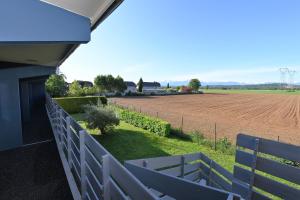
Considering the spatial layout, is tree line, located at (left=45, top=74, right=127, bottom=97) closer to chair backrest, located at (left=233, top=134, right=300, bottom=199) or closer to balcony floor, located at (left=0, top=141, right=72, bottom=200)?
balcony floor, located at (left=0, top=141, right=72, bottom=200)

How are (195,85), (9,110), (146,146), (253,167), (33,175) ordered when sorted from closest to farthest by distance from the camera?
(253,167), (33,175), (9,110), (146,146), (195,85)

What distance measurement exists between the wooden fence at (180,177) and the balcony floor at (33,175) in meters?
1.45

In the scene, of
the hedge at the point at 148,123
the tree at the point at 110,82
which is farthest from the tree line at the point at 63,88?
the tree at the point at 110,82

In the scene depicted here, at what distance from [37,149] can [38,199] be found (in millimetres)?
2997

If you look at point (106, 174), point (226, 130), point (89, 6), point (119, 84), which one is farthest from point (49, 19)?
point (119, 84)

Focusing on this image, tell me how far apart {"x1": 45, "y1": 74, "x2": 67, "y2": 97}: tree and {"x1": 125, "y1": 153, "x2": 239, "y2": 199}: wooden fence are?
1713 centimetres

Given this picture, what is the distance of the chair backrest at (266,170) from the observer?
2766 mm

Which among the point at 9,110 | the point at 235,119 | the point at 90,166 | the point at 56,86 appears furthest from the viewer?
the point at 56,86

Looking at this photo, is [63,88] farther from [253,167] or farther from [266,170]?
[266,170]

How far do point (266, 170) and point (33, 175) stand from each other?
4.09 m

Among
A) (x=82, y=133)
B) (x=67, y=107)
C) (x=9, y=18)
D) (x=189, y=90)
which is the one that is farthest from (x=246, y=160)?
(x=189, y=90)

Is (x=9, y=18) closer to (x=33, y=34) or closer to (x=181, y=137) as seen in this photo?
(x=33, y=34)

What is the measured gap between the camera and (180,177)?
3830 mm

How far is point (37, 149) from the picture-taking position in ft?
19.4
